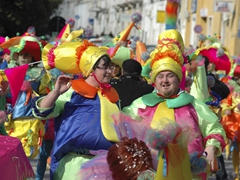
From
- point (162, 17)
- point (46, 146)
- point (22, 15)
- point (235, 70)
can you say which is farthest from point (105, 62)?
point (22, 15)

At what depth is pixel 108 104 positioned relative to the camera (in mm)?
6164

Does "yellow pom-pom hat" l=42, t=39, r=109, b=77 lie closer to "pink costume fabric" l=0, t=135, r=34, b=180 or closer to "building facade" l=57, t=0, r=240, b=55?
"pink costume fabric" l=0, t=135, r=34, b=180

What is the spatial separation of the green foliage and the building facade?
3098 mm

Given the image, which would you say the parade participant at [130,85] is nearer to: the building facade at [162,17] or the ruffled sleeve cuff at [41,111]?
the ruffled sleeve cuff at [41,111]

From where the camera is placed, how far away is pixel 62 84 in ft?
19.5

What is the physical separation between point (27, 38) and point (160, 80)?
355 centimetres

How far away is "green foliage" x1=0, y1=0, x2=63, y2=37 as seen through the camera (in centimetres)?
3228

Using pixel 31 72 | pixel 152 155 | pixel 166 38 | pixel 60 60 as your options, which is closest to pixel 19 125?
pixel 31 72

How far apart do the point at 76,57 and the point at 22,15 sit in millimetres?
26940

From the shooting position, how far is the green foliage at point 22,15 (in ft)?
106

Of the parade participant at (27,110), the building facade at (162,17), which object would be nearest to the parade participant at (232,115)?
the building facade at (162,17)

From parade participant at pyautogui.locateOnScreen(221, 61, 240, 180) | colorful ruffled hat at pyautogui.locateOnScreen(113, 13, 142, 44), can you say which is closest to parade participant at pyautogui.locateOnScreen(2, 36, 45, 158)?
colorful ruffled hat at pyautogui.locateOnScreen(113, 13, 142, 44)

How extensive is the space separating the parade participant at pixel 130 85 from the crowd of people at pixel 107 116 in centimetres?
1

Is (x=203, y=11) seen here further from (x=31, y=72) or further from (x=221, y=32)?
(x=31, y=72)
